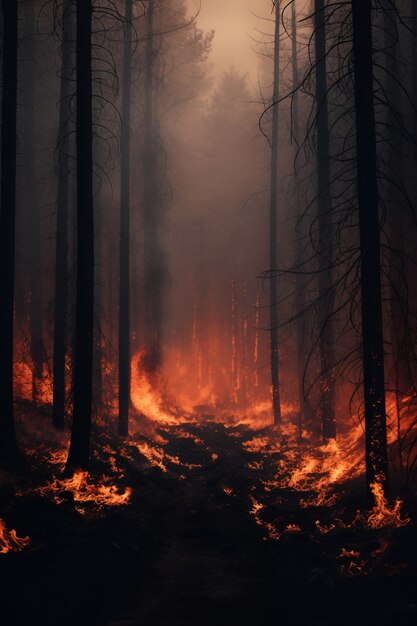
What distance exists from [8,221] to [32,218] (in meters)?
10.9

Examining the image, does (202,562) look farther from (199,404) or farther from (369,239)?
(199,404)

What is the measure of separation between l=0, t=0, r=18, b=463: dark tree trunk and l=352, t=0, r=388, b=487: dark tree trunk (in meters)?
6.92

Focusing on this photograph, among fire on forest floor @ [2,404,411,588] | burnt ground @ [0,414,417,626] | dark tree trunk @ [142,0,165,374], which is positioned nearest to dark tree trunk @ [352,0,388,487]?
fire on forest floor @ [2,404,411,588]

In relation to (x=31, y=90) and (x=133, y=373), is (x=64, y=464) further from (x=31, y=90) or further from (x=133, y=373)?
(x=31, y=90)

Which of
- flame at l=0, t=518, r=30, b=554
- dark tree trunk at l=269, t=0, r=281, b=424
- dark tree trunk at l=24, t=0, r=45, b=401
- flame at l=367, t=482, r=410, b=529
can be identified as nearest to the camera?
flame at l=0, t=518, r=30, b=554

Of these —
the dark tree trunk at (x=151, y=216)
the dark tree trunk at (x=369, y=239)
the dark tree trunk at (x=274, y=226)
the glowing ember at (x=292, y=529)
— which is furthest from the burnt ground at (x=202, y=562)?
the dark tree trunk at (x=151, y=216)

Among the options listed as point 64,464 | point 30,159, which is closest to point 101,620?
point 64,464

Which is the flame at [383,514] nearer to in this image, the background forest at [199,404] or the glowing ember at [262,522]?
the background forest at [199,404]

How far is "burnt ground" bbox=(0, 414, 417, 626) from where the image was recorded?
561 cm

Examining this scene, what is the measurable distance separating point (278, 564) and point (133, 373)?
19.8 meters

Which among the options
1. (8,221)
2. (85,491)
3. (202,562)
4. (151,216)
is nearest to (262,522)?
(202,562)

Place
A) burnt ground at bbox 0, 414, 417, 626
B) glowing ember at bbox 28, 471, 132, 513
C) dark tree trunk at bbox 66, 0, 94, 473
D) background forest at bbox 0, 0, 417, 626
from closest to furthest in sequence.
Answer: burnt ground at bbox 0, 414, 417, 626 → background forest at bbox 0, 0, 417, 626 → glowing ember at bbox 28, 471, 132, 513 → dark tree trunk at bbox 66, 0, 94, 473

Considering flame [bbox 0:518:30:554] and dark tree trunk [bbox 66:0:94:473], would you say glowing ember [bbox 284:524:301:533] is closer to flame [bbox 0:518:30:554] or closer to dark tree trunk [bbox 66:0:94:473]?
flame [bbox 0:518:30:554]

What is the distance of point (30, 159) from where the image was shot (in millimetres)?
23125
